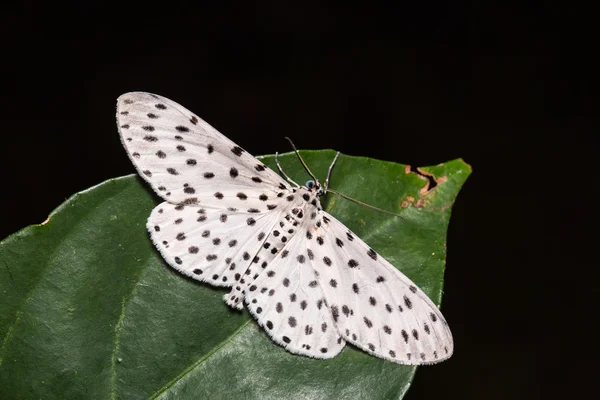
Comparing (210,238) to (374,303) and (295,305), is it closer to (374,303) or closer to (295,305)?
(295,305)

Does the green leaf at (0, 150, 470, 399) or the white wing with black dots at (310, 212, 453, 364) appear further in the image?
the white wing with black dots at (310, 212, 453, 364)

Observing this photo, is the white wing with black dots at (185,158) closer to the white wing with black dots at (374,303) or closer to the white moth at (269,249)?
the white moth at (269,249)

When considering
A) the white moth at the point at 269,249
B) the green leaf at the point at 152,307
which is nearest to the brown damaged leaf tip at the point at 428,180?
the green leaf at the point at 152,307

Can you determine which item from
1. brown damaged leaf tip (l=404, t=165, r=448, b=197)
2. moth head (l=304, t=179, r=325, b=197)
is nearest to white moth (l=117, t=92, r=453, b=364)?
moth head (l=304, t=179, r=325, b=197)

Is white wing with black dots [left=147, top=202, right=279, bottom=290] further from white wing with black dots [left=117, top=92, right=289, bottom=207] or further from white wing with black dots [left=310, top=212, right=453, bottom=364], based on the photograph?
white wing with black dots [left=310, top=212, right=453, bottom=364]

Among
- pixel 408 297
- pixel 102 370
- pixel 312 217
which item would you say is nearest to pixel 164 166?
pixel 312 217

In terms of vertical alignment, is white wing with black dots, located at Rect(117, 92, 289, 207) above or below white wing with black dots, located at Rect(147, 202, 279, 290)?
above

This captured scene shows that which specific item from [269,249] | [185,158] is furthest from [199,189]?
[269,249]
